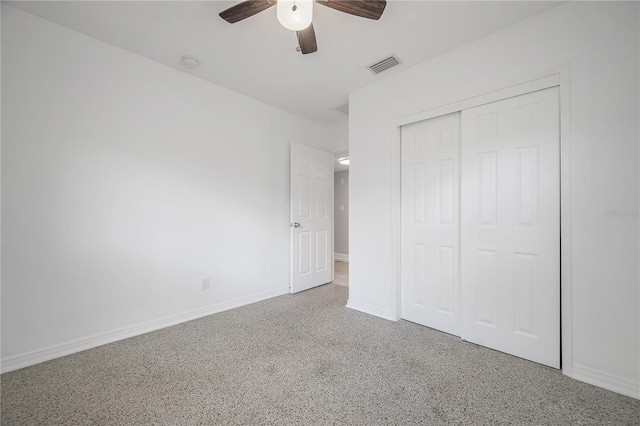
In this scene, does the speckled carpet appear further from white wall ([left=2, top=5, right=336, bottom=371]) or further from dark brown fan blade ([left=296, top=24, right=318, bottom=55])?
dark brown fan blade ([left=296, top=24, right=318, bottom=55])

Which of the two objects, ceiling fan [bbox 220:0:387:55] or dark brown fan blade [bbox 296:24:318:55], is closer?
ceiling fan [bbox 220:0:387:55]

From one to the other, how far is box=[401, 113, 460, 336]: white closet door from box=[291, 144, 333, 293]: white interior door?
1.50 meters

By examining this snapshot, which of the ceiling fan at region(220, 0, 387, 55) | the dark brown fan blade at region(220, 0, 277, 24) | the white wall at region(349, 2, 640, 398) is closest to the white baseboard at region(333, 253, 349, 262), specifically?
the white wall at region(349, 2, 640, 398)

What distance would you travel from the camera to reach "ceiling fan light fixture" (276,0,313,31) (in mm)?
1467

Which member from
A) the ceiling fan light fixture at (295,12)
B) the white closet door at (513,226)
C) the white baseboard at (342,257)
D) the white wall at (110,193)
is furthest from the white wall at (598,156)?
the white baseboard at (342,257)

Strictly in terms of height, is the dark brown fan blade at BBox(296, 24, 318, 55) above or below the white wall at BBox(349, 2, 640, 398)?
above

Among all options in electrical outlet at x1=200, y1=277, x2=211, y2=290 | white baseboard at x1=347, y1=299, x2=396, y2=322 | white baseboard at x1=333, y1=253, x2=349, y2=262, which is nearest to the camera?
white baseboard at x1=347, y1=299, x2=396, y2=322

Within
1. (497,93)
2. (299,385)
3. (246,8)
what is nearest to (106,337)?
(299,385)

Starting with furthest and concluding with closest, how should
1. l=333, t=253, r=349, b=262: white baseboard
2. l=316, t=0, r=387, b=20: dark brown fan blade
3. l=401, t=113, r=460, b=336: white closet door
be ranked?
l=333, t=253, r=349, b=262: white baseboard, l=401, t=113, r=460, b=336: white closet door, l=316, t=0, r=387, b=20: dark brown fan blade

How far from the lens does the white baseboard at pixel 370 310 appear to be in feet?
8.98

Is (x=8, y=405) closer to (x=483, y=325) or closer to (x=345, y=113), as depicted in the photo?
(x=483, y=325)

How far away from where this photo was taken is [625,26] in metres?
1.62

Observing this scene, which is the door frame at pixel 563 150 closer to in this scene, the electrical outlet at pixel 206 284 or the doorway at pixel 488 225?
the doorway at pixel 488 225

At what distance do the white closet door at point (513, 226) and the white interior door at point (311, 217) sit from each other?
2077mm
